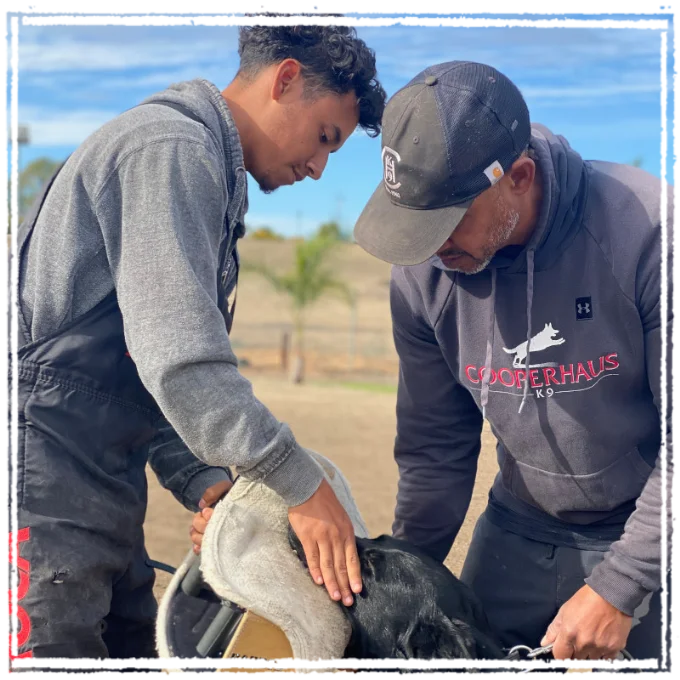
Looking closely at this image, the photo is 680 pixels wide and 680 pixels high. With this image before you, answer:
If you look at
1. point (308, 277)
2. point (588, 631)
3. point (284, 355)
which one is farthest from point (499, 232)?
point (284, 355)

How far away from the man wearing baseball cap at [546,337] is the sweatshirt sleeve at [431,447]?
1 centimetres

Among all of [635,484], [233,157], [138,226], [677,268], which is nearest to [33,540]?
[138,226]

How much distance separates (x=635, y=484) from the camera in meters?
2.32

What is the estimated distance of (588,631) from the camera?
81.9 inches

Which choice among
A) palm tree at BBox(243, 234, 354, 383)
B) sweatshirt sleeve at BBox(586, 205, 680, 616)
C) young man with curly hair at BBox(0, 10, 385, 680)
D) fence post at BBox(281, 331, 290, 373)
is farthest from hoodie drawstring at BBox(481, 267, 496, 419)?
fence post at BBox(281, 331, 290, 373)

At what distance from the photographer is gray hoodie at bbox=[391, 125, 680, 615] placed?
2.12 m

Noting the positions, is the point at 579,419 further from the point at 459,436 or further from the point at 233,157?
the point at 233,157

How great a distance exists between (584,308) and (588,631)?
32.0 inches

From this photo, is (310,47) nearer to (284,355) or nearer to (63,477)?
(63,477)

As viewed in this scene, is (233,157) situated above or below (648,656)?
above

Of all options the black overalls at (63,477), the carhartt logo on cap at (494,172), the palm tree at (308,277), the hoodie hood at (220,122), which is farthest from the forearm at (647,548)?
the palm tree at (308,277)

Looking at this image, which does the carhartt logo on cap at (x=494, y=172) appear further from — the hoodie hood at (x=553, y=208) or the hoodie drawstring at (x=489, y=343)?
the hoodie drawstring at (x=489, y=343)

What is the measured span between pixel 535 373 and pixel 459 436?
0.49 m

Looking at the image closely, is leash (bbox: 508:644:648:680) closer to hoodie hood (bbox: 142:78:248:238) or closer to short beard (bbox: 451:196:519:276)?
short beard (bbox: 451:196:519:276)
